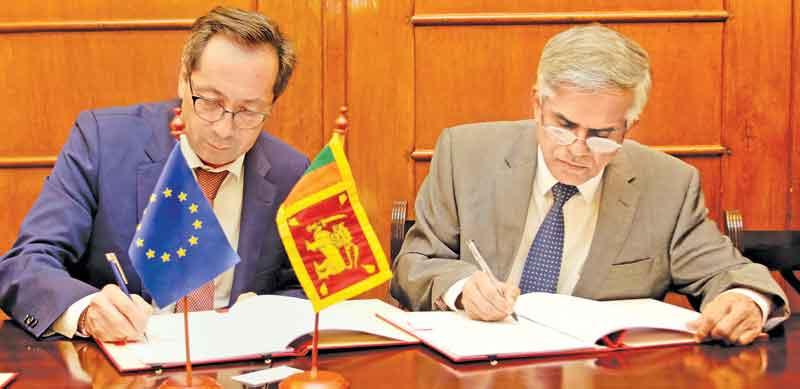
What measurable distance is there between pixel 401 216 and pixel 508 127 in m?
0.38

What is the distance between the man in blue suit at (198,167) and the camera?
2.40 metres

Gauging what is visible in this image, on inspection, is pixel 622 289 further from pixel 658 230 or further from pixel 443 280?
pixel 443 280

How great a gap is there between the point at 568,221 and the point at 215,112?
936 mm

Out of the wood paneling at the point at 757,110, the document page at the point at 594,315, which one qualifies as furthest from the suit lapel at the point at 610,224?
the wood paneling at the point at 757,110

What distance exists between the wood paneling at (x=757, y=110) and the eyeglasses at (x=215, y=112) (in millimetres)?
1954

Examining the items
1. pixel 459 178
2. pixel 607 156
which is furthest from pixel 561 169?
pixel 459 178

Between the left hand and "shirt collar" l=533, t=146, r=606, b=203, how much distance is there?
1.68ft

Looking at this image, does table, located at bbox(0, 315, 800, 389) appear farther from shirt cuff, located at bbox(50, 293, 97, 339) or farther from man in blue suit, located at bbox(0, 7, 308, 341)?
man in blue suit, located at bbox(0, 7, 308, 341)

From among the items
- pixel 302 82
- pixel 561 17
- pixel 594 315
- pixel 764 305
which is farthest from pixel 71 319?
pixel 561 17

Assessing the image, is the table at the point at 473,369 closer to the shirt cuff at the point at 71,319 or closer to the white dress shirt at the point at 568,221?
the shirt cuff at the point at 71,319

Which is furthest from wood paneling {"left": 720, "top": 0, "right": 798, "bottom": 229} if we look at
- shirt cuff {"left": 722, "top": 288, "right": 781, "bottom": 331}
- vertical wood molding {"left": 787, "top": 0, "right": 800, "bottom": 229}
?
shirt cuff {"left": 722, "top": 288, "right": 781, "bottom": 331}

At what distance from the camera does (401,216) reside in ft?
9.18

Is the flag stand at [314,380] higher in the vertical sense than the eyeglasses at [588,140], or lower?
lower

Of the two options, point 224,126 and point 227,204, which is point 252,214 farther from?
point 224,126
